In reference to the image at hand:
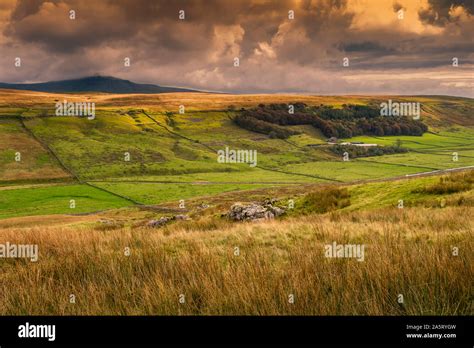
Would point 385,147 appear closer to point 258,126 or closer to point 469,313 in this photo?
point 258,126

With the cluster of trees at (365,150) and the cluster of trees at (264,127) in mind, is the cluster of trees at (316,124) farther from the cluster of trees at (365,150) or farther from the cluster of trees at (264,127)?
the cluster of trees at (365,150)

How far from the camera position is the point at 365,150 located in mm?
145000

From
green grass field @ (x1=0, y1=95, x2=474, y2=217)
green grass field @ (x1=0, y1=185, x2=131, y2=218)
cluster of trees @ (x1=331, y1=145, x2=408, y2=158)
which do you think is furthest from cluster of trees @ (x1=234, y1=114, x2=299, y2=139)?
green grass field @ (x1=0, y1=185, x2=131, y2=218)

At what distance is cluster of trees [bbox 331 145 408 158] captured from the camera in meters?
142

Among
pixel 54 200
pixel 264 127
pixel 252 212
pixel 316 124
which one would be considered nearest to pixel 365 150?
pixel 316 124

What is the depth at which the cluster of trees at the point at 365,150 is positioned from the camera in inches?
5610

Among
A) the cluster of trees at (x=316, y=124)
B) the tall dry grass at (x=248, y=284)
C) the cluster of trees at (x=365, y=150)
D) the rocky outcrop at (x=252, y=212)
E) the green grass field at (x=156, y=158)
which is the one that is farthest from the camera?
the cluster of trees at (x=316, y=124)

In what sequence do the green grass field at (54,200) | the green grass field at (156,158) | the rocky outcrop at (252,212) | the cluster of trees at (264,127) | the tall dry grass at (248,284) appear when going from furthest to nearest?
the cluster of trees at (264,127)
the green grass field at (156,158)
the green grass field at (54,200)
the rocky outcrop at (252,212)
the tall dry grass at (248,284)

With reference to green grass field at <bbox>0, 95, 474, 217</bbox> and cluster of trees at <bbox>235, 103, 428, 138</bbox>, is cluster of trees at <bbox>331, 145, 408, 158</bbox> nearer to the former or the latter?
green grass field at <bbox>0, 95, 474, 217</bbox>

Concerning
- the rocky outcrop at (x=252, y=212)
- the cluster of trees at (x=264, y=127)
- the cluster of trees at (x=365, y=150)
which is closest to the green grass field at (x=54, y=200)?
the rocky outcrop at (x=252, y=212)

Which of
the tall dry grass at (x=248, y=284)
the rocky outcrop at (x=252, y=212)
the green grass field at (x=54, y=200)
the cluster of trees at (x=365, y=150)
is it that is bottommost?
the green grass field at (x=54, y=200)

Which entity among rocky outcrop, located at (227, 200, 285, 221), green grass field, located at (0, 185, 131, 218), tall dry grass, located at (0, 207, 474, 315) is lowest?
green grass field, located at (0, 185, 131, 218)

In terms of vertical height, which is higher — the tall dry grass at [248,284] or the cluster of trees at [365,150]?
the cluster of trees at [365,150]
